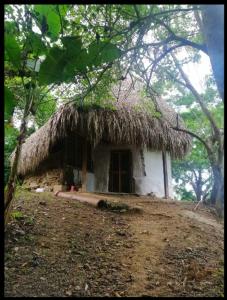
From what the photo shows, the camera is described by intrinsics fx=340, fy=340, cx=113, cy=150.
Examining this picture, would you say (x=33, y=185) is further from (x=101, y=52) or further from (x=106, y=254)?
(x=101, y=52)

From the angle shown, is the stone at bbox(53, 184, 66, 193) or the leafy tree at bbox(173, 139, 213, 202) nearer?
the stone at bbox(53, 184, 66, 193)

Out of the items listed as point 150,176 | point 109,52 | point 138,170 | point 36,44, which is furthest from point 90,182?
point 109,52

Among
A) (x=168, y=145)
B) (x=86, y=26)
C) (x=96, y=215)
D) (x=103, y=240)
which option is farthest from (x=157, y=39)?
(x=168, y=145)

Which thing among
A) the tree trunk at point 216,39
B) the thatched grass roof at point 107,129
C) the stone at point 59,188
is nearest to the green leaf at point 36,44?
the tree trunk at point 216,39

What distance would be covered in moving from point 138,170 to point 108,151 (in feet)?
3.22

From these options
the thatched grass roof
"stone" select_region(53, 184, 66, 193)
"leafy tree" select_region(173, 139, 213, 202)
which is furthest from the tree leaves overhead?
"leafy tree" select_region(173, 139, 213, 202)

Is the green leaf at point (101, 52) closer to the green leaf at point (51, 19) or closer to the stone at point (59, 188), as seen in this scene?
the green leaf at point (51, 19)

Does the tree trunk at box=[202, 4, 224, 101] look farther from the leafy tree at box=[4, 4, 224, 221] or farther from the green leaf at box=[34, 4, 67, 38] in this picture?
the green leaf at box=[34, 4, 67, 38]

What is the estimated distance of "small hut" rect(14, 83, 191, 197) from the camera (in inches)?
322

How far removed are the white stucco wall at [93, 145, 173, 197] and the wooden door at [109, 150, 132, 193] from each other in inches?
9.1

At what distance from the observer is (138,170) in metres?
9.10

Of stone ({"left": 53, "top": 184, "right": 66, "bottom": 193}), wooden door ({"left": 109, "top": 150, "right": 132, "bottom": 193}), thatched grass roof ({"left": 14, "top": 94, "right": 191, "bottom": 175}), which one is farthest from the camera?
wooden door ({"left": 109, "top": 150, "right": 132, "bottom": 193})

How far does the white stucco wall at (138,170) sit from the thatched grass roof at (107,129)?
35 cm

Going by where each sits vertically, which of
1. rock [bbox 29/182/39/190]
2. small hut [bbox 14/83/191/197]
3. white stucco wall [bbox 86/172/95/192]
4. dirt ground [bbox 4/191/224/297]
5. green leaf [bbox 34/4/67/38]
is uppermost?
green leaf [bbox 34/4/67/38]
